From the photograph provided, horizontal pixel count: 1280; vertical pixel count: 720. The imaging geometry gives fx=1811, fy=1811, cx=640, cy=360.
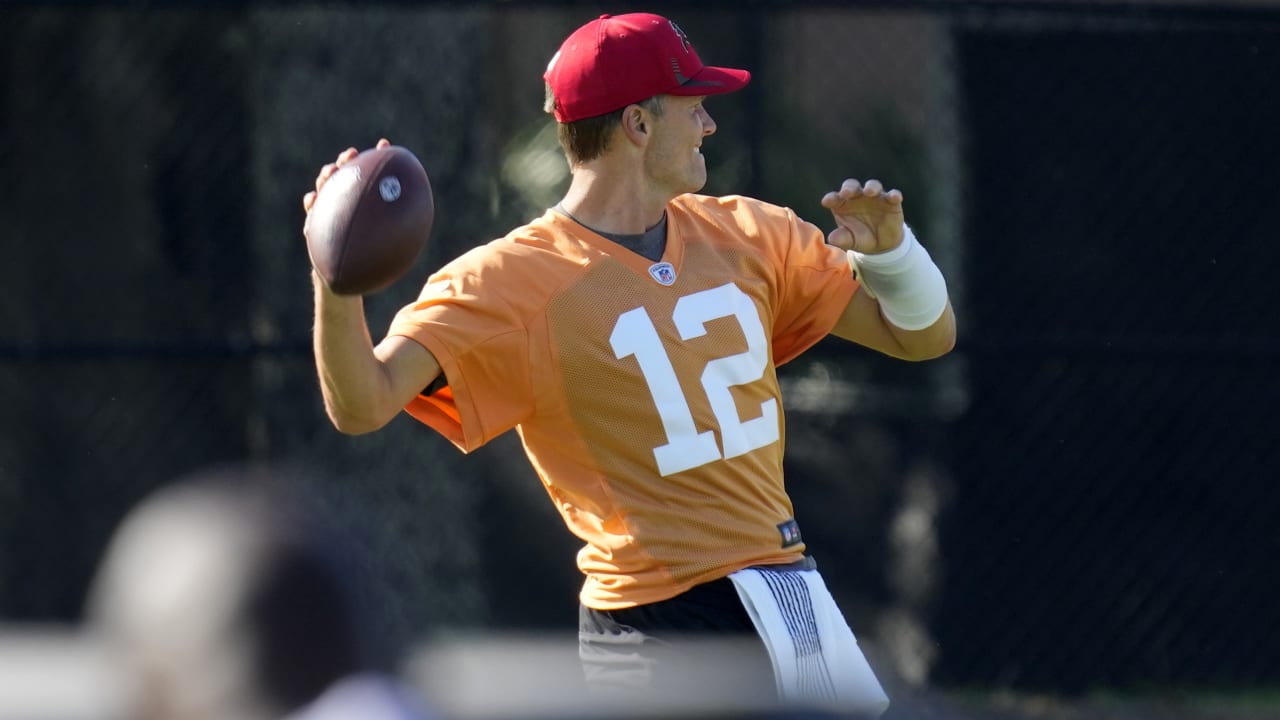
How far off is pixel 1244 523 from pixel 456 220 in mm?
3012

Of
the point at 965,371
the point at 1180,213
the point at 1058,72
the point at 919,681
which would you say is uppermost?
the point at 1058,72

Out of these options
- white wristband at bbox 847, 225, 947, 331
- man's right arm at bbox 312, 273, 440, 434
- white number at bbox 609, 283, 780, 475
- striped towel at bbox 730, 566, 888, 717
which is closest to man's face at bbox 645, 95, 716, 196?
white number at bbox 609, 283, 780, 475

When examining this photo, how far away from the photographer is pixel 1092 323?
638cm

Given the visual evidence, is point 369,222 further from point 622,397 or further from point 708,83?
point 708,83

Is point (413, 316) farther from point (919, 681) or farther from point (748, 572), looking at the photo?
point (919, 681)

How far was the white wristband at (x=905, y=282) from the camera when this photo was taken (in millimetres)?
3955

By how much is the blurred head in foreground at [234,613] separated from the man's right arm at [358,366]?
6.24ft

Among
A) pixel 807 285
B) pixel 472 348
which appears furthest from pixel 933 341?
pixel 472 348

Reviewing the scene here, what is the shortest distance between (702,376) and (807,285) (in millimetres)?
439

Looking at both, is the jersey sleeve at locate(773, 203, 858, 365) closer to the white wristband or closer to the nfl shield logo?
the white wristband

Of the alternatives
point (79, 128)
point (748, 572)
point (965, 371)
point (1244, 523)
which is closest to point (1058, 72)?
point (965, 371)

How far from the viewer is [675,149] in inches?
155

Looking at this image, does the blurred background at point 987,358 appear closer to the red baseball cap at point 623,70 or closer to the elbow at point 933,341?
the elbow at point 933,341

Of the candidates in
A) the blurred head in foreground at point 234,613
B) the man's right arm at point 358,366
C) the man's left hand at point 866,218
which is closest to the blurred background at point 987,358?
the man's left hand at point 866,218
